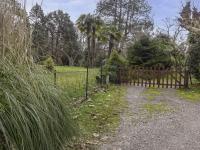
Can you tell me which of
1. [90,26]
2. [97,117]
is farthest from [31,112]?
[90,26]

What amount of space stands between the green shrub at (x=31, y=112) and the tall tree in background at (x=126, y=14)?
36.4 meters

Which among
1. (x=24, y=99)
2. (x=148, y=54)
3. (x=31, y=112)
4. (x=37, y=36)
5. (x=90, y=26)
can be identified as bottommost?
(x=31, y=112)

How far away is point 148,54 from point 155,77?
5.74 meters

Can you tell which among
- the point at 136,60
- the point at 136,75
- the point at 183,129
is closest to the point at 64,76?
the point at 183,129

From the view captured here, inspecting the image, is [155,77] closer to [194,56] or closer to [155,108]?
[194,56]

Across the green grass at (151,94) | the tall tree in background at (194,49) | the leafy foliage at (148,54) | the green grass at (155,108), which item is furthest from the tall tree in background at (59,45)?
the leafy foliage at (148,54)

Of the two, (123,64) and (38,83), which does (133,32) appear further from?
(38,83)

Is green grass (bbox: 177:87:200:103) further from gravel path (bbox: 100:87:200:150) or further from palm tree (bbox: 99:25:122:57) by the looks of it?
palm tree (bbox: 99:25:122:57)

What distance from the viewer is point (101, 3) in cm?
4156

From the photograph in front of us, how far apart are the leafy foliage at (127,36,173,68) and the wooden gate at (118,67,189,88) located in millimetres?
4795

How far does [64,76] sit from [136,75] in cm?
964

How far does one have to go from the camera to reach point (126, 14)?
41.4 meters

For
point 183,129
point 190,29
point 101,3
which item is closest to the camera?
point 183,129

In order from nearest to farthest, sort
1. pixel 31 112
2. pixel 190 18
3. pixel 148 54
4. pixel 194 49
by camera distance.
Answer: pixel 31 112, pixel 194 49, pixel 190 18, pixel 148 54
